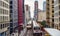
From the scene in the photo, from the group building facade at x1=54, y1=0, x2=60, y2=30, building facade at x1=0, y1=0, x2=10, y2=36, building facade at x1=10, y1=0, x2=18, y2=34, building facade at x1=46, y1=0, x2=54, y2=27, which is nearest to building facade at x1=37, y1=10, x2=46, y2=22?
building facade at x1=46, y1=0, x2=54, y2=27

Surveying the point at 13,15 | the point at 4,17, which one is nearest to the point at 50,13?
the point at 13,15

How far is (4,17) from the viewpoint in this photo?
1.50m

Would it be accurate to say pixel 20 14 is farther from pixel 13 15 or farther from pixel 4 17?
pixel 4 17

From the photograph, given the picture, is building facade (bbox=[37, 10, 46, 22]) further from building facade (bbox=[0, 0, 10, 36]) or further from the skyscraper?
building facade (bbox=[0, 0, 10, 36])

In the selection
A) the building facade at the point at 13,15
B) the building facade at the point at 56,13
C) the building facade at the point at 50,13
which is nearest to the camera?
the building facade at the point at 13,15

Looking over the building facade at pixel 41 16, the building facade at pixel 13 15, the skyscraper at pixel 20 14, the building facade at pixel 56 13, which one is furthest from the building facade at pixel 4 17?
the building facade at pixel 56 13

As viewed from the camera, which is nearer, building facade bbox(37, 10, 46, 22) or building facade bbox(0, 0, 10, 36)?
building facade bbox(0, 0, 10, 36)

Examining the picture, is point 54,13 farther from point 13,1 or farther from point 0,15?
point 0,15

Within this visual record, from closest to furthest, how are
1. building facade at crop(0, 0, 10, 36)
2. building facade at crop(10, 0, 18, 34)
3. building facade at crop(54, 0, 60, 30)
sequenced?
building facade at crop(0, 0, 10, 36) → building facade at crop(10, 0, 18, 34) → building facade at crop(54, 0, 60, 30)

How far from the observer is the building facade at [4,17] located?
4.73 feet

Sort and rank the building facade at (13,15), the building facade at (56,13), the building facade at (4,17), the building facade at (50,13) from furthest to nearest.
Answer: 1. the building facade at (50,13)
2. the building facade at (56,13)
3. the building facade at (13,15)
4. the building facade at (4,17)

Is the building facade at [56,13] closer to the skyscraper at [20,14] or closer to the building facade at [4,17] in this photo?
the skyscraper at [20,14]

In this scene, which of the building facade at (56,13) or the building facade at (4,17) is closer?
the building facade at (4,17)

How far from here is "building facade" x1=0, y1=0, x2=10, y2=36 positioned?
1.44 meters
